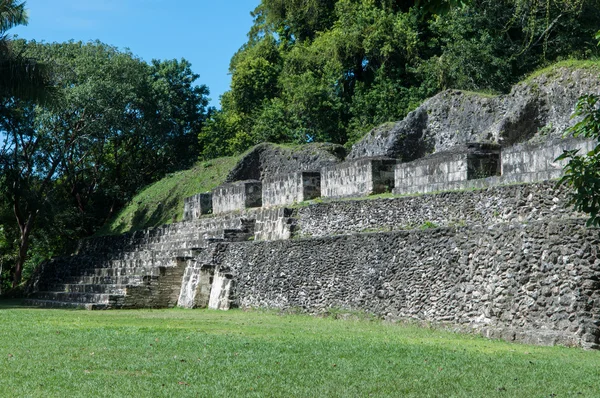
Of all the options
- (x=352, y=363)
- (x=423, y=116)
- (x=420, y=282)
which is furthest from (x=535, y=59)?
(x=352, y=363)

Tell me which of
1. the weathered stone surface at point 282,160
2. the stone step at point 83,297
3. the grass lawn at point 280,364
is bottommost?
the grass lawn at point 280,364

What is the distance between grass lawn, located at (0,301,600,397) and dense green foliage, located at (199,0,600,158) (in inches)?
522

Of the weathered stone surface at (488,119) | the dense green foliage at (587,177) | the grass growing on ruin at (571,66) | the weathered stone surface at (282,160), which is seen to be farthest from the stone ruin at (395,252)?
the dense green foliage at (587,177)

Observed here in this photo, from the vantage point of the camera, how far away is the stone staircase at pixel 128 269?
1953cm

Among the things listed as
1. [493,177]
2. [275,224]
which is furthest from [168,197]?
[493,177]

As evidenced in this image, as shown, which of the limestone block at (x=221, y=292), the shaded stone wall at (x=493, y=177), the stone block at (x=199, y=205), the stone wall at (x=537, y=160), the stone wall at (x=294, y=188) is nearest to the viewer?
the stone wall at (x=537, y=160)

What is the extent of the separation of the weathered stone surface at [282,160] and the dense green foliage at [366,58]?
158 inches

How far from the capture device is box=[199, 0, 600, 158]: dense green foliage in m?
25.2

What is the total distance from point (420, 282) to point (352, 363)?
4631 mm

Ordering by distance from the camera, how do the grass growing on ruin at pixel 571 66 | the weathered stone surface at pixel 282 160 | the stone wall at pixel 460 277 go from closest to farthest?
the stone wall at pixel 460 277
the grass growing on ruin at pixel 571 66
the weathered stone surface at pixel 282 160

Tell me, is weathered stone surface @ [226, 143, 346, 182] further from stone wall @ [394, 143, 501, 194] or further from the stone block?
stone wall @ [394, 143, 501, 194]

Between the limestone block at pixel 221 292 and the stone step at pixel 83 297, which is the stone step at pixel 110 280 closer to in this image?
the stone step at pixel 83 297

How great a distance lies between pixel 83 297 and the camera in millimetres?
20656

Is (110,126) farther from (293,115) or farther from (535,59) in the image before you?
(535,59)
